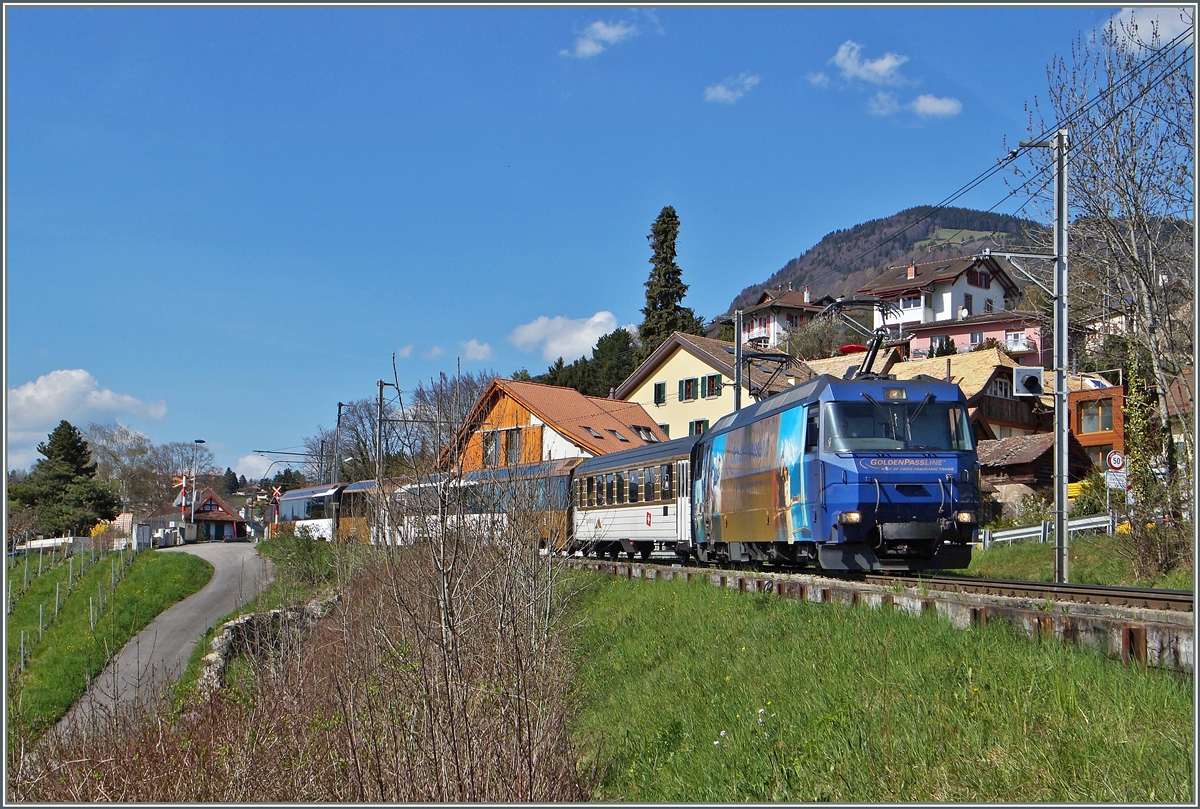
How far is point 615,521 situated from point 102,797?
21.1 meters

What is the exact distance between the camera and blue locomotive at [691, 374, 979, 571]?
14039 millimetres

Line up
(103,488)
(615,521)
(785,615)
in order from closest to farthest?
(785,615), (615,521), (103,488)

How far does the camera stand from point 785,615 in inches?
477

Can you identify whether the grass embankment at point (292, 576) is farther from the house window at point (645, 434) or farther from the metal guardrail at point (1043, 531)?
the house window at point (645, 434)

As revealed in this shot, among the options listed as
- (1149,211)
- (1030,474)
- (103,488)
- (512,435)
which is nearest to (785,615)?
(512,435)

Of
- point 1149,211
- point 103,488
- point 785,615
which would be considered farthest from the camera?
point 103,488

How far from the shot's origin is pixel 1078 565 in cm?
2006

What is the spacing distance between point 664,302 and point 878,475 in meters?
61.1

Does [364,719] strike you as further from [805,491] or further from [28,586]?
[28,586]

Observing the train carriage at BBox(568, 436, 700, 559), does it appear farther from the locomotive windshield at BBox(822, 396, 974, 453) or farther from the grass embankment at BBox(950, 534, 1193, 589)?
the locomotive windshield at BBox(822, 396, 974, 453)

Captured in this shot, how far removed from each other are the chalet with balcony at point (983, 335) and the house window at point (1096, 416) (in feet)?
71.7

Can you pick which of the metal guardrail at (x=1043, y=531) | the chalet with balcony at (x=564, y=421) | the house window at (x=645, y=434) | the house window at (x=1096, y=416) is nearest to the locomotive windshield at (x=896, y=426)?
the metal guardrail at (x=1043, y=531)

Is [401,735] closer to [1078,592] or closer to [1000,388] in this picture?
[1078,592]

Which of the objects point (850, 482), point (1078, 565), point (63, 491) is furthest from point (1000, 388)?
point (63, 491)
